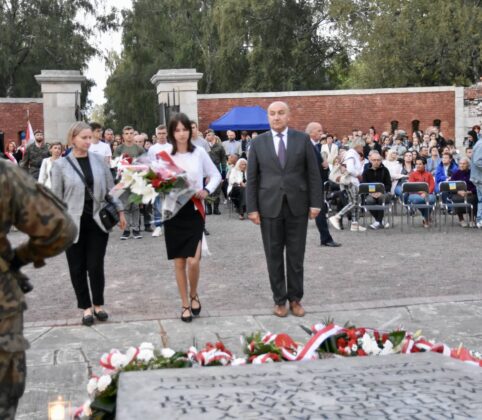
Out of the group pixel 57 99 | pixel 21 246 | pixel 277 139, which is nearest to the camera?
pixel 21 246

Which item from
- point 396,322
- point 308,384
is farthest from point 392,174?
point 308,384

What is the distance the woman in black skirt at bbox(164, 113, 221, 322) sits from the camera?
7.34m

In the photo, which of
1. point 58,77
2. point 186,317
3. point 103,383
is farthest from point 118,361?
point 58,77

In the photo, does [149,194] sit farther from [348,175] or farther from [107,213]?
[348,175]

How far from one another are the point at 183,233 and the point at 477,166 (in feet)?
26.7

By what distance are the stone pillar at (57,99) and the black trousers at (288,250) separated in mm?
17284

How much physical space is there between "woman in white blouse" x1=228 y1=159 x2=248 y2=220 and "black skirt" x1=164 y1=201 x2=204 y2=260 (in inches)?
357

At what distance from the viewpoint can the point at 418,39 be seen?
111ft

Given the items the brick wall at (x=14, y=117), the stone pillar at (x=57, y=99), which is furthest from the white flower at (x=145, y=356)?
the brick wall at (x=14, y=117)

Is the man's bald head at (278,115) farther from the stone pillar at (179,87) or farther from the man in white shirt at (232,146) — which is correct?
→ the stone pillar at (179,87)

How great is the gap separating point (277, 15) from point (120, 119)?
10.0 m

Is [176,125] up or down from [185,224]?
up

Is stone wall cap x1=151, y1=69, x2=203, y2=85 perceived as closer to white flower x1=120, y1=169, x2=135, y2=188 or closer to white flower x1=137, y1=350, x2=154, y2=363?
white flower x1=120, y1=169, x2=135, y2=188

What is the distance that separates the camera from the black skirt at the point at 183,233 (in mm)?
7332
